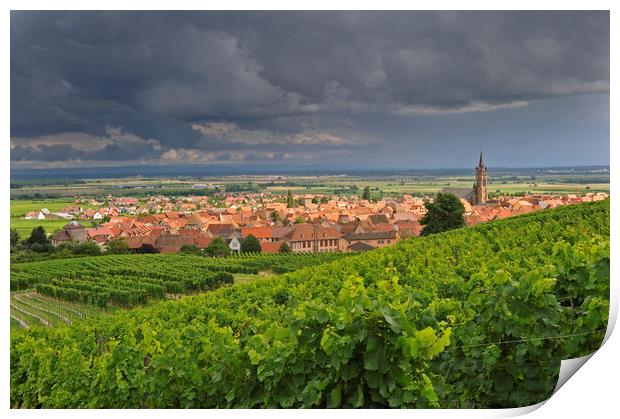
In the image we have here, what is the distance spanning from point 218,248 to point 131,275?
68 cm

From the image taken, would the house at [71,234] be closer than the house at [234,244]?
Yes

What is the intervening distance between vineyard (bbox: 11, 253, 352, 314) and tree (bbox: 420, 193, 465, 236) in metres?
0.87

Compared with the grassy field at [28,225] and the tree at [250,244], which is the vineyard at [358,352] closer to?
the grassy field at [28,225]

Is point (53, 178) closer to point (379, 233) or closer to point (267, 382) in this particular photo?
point (267, 382)

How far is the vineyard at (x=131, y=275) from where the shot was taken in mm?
3537

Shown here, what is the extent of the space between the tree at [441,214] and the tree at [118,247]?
2.39 meters

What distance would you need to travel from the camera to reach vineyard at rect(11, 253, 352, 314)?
139 inches

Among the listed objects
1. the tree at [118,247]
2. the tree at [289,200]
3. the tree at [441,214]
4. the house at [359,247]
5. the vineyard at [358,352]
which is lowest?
the vineyard at [358,352]

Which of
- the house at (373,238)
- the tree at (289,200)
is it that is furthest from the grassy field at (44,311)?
the house at (373,238)

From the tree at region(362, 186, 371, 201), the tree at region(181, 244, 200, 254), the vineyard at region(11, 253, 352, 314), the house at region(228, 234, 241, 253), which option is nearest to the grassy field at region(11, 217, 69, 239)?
the vineyard at region(11, 253, 352, 314)

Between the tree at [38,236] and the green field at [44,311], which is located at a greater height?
the tree at [38,236]

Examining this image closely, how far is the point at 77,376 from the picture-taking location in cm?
333

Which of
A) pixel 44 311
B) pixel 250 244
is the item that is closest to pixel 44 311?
pixel 44 311

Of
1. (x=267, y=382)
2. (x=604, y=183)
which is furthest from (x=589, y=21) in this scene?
(x=267, y=382)
